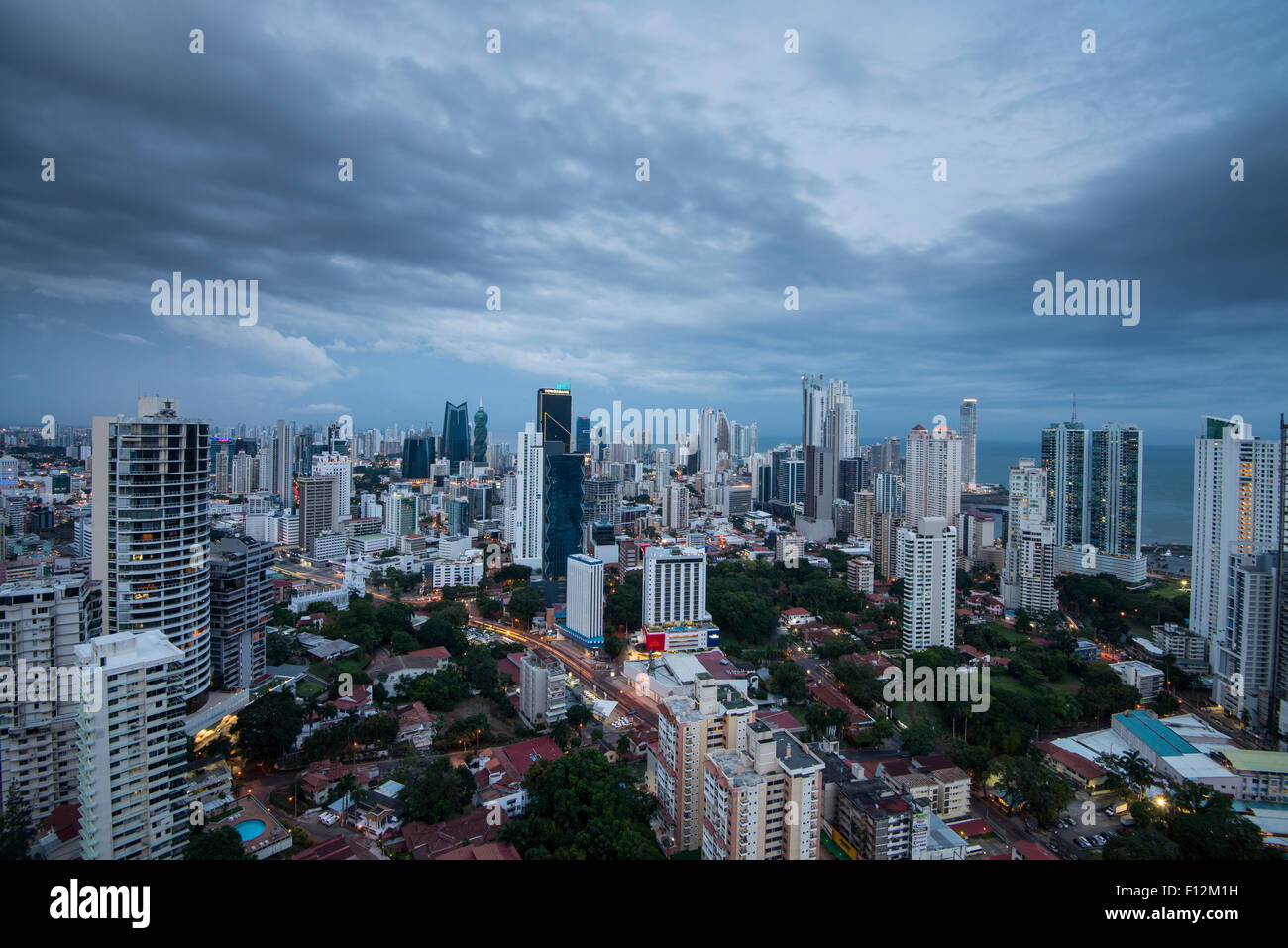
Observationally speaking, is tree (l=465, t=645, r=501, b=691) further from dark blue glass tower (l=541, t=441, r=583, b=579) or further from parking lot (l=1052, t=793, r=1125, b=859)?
parking lot (l=1052, t=793, r=1125, b=859)

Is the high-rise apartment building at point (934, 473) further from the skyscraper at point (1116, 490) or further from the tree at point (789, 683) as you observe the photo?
the tree at point (789, 683)

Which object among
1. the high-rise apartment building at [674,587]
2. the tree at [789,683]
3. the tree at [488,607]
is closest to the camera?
the tree at [789,683]

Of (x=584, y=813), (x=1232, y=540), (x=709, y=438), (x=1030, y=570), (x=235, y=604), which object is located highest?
(x=709, y=438)

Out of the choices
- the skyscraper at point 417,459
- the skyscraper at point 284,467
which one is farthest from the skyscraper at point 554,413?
the skyscraper at point 417,459

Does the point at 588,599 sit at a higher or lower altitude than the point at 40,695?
lower

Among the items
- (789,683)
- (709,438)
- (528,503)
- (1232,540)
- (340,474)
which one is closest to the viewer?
(789,683)

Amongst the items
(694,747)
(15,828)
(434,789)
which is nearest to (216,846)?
(15,828)

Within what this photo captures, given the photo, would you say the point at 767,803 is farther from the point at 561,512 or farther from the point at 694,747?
the point at 561,512
